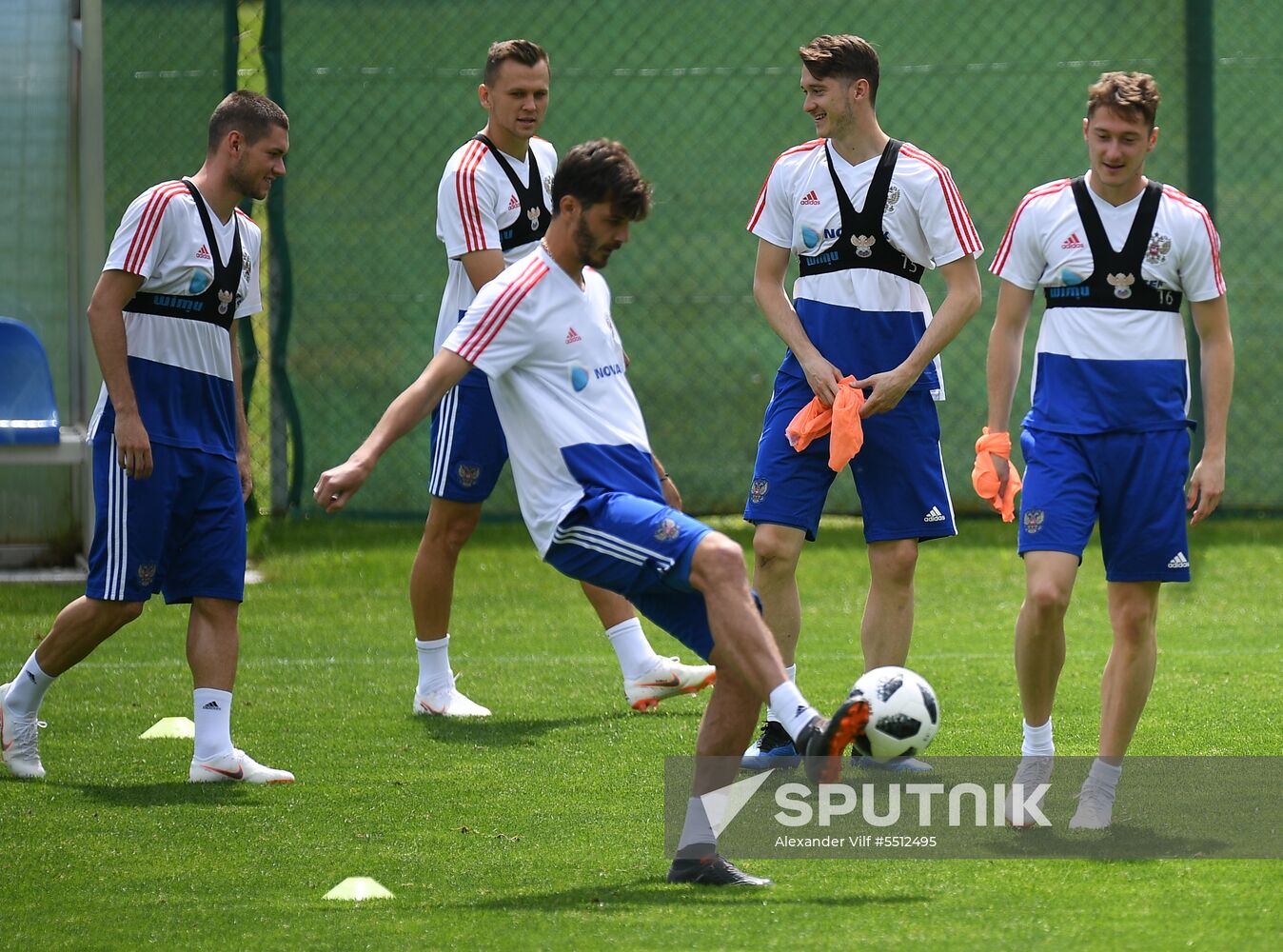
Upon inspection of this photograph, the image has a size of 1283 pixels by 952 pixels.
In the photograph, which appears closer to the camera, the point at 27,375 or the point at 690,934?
the point at 690,934

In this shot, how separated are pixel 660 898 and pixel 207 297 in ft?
8.65

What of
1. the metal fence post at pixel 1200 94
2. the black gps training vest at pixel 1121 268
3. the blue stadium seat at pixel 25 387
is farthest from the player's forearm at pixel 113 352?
the metal fence post at pixel 1200 94

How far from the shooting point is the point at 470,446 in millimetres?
6891

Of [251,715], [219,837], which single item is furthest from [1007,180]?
[219,837]

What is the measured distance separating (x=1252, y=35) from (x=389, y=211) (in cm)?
521

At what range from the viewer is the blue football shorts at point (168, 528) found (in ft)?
18.9

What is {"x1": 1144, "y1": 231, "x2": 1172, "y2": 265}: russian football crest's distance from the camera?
489cm

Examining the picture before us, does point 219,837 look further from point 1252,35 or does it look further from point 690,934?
point 1252,35

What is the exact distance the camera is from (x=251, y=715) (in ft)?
22.4

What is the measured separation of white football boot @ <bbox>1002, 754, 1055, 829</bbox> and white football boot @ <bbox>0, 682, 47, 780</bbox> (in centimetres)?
307

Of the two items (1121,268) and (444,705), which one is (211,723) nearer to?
(444,705)

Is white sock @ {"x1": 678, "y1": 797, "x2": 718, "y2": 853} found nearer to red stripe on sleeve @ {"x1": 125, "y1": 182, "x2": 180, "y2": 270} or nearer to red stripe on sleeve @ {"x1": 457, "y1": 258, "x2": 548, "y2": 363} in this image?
red stripe on sleeve @ {"x1": 457, "y1": 258, "x2": 548, "y2": 363}

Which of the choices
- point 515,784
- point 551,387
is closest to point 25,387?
point 515,784
